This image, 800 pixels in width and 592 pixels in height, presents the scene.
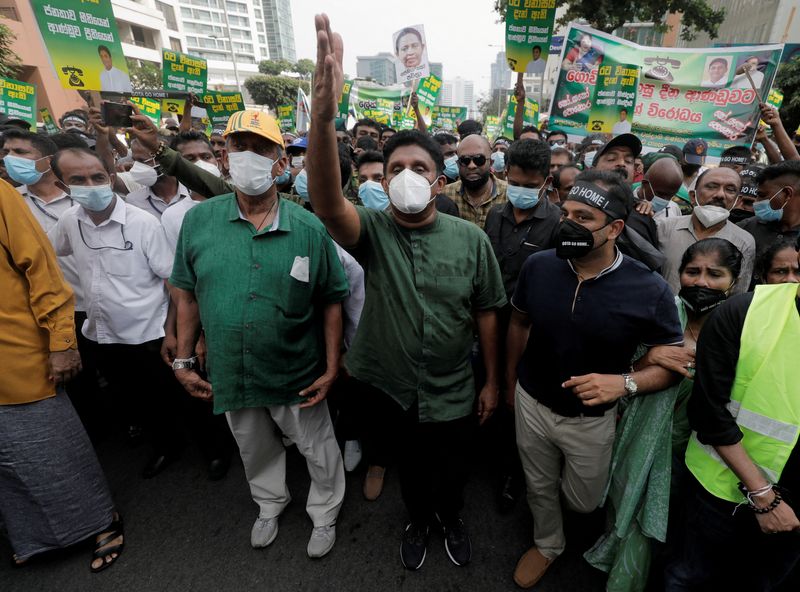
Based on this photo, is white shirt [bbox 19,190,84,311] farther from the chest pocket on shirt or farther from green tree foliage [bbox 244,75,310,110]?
green tree foliage [bbox 244,75,310,110]

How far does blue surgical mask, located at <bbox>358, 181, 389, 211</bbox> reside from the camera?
306cm

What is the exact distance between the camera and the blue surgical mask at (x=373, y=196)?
3062mm

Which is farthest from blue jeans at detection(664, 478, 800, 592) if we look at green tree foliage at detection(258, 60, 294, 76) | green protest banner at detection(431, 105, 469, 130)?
green tree foliage at detection(258, 60, 294, 76)

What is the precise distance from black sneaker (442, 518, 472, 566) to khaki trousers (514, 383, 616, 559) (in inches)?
15.6

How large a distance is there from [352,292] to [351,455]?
1.29m

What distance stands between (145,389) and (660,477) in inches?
129

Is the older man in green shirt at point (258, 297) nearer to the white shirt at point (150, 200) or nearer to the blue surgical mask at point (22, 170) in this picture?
the white shirt at point (150, 200)

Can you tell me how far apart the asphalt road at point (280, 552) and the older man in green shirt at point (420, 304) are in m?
0.59

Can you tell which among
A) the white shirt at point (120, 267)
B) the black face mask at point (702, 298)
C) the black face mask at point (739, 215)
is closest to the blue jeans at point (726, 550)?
the black face mask at point (702, 298)

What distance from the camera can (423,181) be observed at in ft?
5.72

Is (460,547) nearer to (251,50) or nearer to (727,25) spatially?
(727,25)

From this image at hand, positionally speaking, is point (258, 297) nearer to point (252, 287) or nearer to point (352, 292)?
point (252, 287)

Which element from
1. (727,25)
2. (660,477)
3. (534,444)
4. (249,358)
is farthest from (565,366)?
(727,25)

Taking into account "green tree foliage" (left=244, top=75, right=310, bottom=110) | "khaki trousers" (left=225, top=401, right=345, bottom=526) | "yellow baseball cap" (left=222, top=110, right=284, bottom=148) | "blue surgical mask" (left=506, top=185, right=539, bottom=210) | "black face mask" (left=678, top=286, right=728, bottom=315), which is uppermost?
"green tree foliage" (left=244, top=75, right=310, bottom=110)
